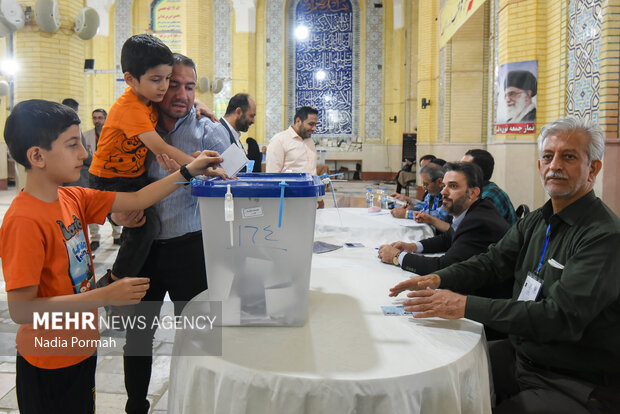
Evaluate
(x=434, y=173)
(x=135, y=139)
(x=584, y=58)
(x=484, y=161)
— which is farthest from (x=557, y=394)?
(x=584, y=58)

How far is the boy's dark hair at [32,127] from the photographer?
141 centimetres

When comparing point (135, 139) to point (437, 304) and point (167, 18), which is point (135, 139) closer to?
point (437, 304)

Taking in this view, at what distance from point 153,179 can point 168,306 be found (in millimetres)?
2356

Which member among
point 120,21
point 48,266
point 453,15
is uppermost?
point 120,21

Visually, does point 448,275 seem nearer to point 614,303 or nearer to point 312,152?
point 614,303

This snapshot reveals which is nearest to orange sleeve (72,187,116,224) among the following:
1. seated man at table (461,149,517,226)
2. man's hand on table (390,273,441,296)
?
man's hand on table (390,273,441,296)

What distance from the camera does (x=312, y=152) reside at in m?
4.80

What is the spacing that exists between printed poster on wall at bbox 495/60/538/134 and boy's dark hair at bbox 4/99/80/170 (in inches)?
245

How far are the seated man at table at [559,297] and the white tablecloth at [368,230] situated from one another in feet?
4.19

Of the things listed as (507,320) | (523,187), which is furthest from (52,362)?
(523,187)

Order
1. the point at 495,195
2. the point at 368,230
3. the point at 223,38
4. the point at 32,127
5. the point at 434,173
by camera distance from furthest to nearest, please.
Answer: the point at 223,38
the point at 434,173
the point at 495,195
the point at 368,230
the point at 32,127

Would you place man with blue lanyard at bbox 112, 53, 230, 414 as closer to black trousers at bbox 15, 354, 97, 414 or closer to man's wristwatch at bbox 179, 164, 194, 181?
man's wristwatch at bbox 179, 164, 194, 181

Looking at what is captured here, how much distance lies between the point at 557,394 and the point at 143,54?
1.85 m

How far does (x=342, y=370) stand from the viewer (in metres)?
1.19
